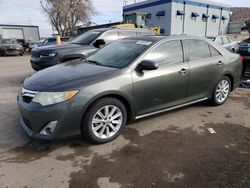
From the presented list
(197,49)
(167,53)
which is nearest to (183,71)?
(167,53)

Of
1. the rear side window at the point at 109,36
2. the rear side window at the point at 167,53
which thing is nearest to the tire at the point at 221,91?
the rear side window at the point at 167,53

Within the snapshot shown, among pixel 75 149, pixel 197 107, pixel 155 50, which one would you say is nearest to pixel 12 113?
pixel 75 149

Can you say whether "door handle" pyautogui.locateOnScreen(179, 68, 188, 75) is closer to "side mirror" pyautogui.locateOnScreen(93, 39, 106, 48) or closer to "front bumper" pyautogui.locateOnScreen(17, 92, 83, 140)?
"front bumper" pyautogui.locateOnScreen(17, 92, 83, 140)

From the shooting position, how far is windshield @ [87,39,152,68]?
4.00 m

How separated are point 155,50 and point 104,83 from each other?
3.91ft

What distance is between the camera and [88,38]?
805cm

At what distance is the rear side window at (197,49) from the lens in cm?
457

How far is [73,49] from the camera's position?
7.11m

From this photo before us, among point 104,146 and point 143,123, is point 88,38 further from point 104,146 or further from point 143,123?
point 104,146

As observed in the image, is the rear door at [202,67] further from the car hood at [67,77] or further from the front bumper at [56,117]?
the front bumper at [56,117]

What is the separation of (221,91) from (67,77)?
3.42 metres

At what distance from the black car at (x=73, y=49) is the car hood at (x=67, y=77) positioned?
9.68ft

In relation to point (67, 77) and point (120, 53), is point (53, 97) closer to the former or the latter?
point (67, 77)

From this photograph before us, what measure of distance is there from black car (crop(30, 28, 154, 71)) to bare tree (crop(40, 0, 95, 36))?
3800 centimetres
